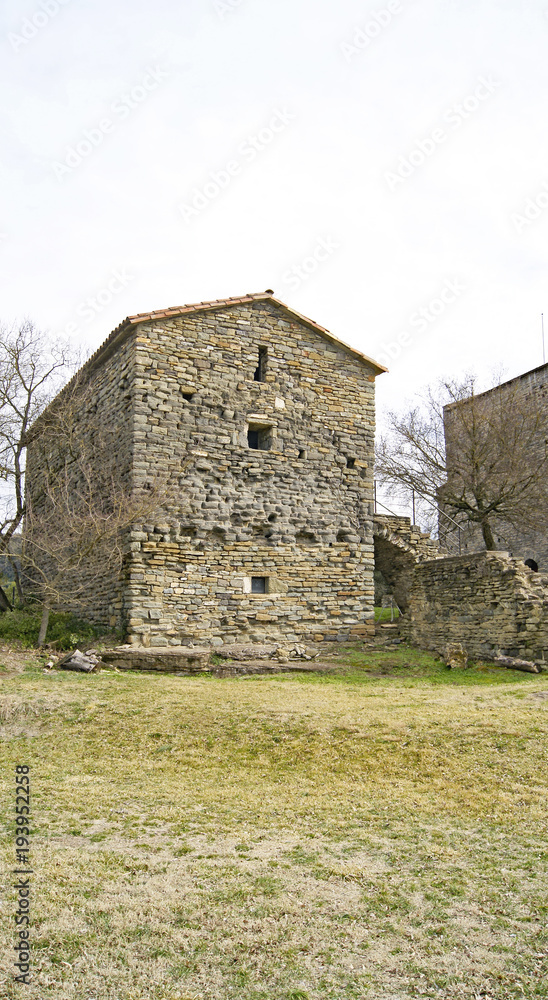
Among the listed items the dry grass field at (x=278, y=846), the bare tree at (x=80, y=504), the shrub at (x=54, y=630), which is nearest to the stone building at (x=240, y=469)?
the bare tree at (x=80, y=504)

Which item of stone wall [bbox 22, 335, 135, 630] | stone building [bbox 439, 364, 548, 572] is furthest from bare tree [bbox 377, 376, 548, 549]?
stone wall [bbox 22, 335, 135, 630]

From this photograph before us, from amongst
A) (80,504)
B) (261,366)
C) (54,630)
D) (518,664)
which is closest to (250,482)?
(261,366)

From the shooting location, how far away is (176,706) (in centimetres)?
905

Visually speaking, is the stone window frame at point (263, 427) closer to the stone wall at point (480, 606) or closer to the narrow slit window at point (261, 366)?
the narrow slit window at point (261, 366)

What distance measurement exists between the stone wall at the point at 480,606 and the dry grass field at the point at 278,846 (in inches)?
134

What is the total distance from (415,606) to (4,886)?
1301 cm

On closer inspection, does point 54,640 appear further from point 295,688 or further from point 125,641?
point 295,688

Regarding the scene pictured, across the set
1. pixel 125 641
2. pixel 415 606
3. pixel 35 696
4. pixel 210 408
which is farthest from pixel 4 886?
pixel 415 606

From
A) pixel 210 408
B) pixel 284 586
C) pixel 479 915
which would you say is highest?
pixel 210 408

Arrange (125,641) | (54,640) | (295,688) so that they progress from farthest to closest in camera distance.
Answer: (54,640)
(125,641)
(295,688)

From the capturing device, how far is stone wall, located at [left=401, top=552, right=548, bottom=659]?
13039 mm

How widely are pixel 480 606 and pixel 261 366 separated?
677 centimetres

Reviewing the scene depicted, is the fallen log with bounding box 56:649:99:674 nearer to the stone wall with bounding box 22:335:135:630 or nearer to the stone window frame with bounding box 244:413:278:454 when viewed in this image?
the stone wall with bounding box 22:335:135:630

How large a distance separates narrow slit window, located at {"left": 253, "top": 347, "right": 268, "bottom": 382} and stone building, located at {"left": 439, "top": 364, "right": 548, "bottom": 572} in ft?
27.1
